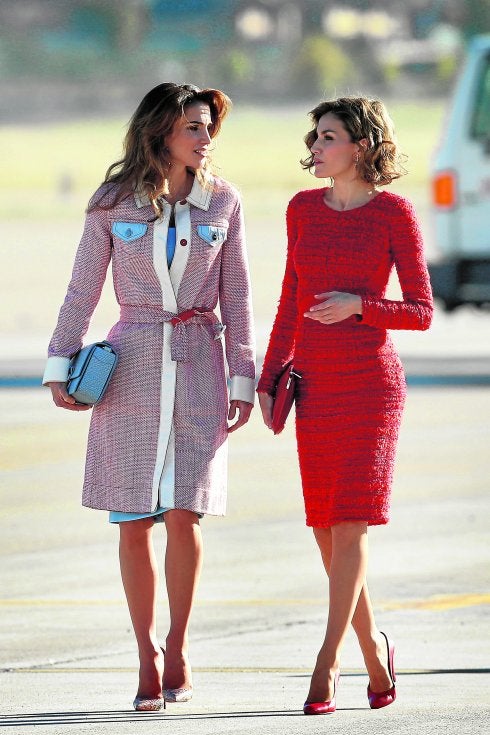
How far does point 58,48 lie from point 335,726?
137194 millimetres

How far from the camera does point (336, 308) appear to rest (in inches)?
210

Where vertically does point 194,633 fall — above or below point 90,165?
below

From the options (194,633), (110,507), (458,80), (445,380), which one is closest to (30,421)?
(445,380)

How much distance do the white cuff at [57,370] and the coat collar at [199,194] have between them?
508 mm

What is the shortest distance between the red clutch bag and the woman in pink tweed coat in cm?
23

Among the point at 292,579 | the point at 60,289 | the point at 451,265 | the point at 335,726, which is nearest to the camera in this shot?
the point at 335,726

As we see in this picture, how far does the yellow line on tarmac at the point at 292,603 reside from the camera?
23.5 ft

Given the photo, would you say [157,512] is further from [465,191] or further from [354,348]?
[465,191]

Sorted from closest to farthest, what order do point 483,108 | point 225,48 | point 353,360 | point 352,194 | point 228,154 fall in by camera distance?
point 353,360 → point 352,194 → point 483,108 → point 228,154 → point 225,48

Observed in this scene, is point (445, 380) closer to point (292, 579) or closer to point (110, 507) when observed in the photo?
point (292, 579)

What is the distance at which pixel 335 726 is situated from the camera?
5203 millimetres

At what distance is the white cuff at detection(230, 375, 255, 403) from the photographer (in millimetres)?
5785

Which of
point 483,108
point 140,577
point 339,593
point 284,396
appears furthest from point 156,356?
point 483,108

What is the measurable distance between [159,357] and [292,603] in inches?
73.5
